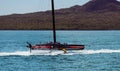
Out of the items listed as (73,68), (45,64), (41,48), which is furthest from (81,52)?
(73,68)

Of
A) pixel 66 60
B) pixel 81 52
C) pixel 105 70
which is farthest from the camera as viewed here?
pixel 81 52

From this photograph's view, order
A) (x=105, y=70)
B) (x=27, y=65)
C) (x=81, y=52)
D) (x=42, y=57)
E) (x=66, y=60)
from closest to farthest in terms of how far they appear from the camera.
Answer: (x=105, y=70)
(x=27, y=65)
(x=66, y=60)
(x=42, y=57)
(x=81, y=52)

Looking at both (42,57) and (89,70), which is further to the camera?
(42,57)

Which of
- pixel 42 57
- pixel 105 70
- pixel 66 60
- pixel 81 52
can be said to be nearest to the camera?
pixel 105 70

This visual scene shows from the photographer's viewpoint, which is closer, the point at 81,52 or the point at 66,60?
the point at 66,60

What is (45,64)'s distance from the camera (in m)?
68.8

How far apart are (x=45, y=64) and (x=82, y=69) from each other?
435 inches

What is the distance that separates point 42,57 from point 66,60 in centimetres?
792

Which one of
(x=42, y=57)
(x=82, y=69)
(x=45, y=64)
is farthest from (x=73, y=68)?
(x=42, y=57)

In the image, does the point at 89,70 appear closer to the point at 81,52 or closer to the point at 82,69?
the point at 82,69

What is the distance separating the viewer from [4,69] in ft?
201

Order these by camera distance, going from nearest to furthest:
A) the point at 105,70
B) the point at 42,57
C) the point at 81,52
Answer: the point at 105,70 → the point at 42,57 → the point at 81,52

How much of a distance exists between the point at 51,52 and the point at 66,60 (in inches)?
431

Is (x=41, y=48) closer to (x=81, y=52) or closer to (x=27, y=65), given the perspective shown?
(x=81, y=52)
